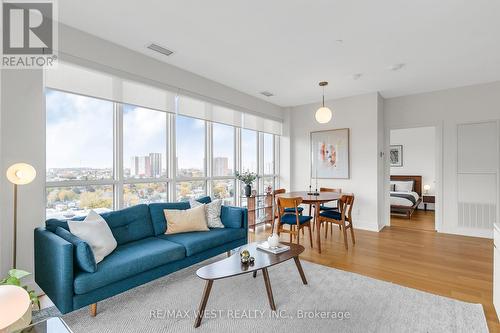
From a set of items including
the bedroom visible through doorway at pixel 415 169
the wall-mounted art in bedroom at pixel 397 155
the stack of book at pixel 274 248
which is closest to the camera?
the stack of book at pixel 274 248

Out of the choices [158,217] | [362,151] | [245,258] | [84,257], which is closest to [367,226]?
[362,151]

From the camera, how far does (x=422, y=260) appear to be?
354 cm

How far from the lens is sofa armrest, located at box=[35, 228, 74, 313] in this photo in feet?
6.77

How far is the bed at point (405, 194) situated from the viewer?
641 centimetres

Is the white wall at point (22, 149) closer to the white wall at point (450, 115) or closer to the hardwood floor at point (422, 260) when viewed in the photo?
the hardwood floor at point (422, 260)

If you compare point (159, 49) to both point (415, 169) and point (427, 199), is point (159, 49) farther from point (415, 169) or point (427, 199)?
point (415, 169)

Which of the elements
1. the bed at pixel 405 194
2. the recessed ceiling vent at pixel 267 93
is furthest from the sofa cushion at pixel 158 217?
the bed at pixel 405 194

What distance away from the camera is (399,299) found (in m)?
2.49

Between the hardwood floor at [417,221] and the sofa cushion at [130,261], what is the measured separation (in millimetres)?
4966

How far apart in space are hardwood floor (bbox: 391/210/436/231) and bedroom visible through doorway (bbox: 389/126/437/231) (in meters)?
0.02

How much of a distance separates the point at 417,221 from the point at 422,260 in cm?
299

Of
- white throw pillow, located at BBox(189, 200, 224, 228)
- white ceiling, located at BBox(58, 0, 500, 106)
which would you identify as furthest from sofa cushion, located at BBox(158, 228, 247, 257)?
white ceiling, located at BBox(58, 0, 500, 106)

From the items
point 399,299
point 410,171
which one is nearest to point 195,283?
point 399,299

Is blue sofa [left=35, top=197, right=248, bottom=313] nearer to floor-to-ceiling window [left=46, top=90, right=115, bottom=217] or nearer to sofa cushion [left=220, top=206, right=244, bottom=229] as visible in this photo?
sofa cushion [left=220, top=206, right=244, bottom=229]
